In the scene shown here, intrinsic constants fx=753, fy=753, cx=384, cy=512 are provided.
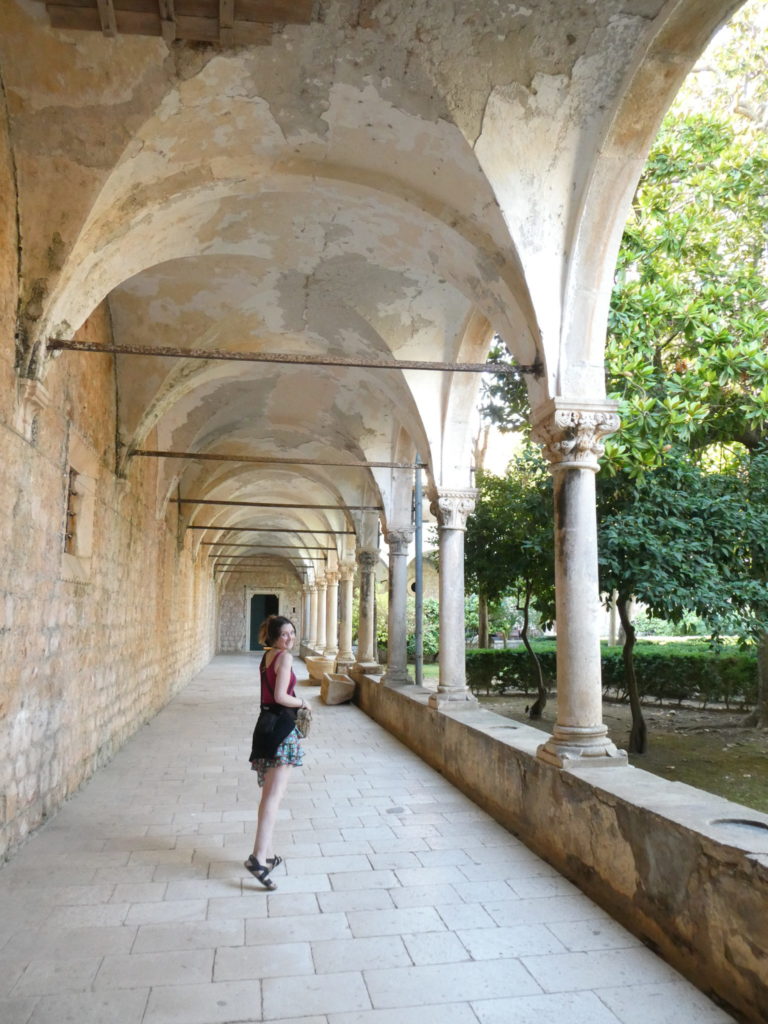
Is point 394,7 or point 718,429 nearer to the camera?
point 394,7

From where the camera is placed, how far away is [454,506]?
7.57 metres

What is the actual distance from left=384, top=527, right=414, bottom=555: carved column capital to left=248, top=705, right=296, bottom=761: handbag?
7.14 meters

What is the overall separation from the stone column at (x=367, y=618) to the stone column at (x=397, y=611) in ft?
6.98

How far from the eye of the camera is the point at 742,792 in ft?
25.1

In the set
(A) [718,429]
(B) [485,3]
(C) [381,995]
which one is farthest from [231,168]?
(A) [718,429]

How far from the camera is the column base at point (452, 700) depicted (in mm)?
6789

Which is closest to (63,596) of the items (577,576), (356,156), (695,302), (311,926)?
(311,926)

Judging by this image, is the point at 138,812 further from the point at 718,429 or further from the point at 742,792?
the point at 718,429

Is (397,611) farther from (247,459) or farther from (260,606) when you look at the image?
(260,606)

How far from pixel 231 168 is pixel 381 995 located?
15.0 feet

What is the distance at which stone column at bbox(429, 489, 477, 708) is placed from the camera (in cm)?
700

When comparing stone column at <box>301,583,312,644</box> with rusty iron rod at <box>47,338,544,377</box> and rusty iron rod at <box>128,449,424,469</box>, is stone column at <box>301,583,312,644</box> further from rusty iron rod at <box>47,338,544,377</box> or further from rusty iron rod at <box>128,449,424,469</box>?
rusty iron rod at <box>47,338,544,377</box>

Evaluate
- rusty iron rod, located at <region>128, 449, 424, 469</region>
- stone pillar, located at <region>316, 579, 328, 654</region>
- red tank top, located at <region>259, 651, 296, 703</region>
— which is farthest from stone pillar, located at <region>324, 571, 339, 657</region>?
red tank top, located at <region>259, 651, 296, 703</region>

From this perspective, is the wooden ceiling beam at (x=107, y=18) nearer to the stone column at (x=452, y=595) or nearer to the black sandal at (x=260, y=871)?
the black sandal at (x=260, y=871)
